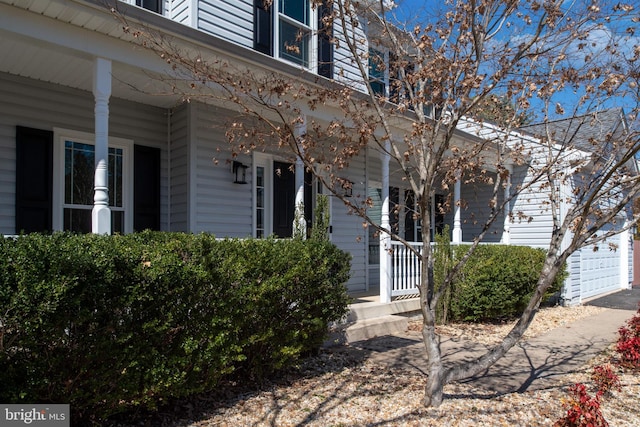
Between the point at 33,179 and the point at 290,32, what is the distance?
5179mm

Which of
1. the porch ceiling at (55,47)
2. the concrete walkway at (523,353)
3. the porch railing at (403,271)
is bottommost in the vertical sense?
the concrete walkway at (523,353)

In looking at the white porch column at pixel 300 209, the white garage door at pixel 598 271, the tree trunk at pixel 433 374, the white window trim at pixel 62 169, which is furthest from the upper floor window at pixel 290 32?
the white garage door at pixel 598 271

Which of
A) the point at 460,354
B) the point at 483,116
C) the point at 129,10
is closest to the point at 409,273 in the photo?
the point at 460,354

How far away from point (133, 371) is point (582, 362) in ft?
17.0

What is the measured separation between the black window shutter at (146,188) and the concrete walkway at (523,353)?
356 cm

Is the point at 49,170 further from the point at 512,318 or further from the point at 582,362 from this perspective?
the point at 512,318

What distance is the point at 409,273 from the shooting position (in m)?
8.61

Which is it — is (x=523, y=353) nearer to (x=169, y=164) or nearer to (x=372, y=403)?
(x=372, y=403)

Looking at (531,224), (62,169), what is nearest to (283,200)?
(62,169)

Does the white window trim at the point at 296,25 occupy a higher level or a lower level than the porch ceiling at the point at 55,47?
higher

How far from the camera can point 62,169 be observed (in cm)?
620

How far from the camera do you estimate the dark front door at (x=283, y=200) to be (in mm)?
8211

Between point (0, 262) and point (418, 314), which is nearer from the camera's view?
point (0, 262)

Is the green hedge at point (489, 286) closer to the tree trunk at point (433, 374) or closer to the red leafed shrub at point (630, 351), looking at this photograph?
the red leafed shrub at point (630, 351)
